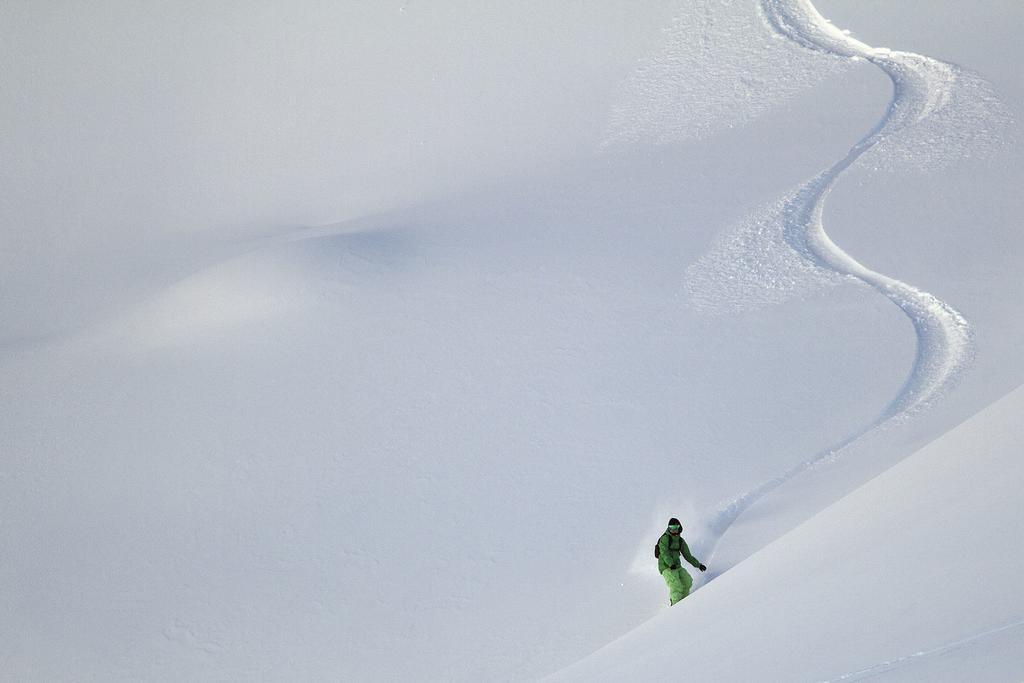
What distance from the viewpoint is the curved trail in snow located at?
8.12 metres

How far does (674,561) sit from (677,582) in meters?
0.14

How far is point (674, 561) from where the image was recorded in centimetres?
709

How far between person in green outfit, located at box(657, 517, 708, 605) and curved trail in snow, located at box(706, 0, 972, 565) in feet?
0.97

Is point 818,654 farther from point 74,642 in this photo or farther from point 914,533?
point 74,642

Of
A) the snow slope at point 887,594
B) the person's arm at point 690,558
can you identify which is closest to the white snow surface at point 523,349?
the snow slope at point 887,594

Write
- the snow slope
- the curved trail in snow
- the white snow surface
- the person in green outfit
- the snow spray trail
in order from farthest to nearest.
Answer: the curved trail in snow, the white snow surface, the person in green outfit, the snow slope, the snow spray trail

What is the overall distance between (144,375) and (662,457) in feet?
15.5

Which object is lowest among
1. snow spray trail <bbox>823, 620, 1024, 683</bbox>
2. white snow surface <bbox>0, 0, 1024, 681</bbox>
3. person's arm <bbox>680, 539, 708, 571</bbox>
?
snow spray trail <bbox>823, 620, 1024, 683</bbox>

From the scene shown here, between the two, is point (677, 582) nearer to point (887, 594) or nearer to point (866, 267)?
point (887, 594)

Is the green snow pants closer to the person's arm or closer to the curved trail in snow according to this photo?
the person's arm

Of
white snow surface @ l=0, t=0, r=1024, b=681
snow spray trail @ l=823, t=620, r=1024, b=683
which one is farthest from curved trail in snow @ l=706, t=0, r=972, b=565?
snow spray trail @ l=823, t=620, r=1024, b=683

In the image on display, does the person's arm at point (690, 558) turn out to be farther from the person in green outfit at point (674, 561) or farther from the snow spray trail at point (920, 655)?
the snow spray trail at point (920, 655)

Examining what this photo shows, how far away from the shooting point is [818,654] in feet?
11.6

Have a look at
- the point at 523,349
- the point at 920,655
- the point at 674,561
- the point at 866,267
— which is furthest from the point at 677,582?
the point at 920,655
